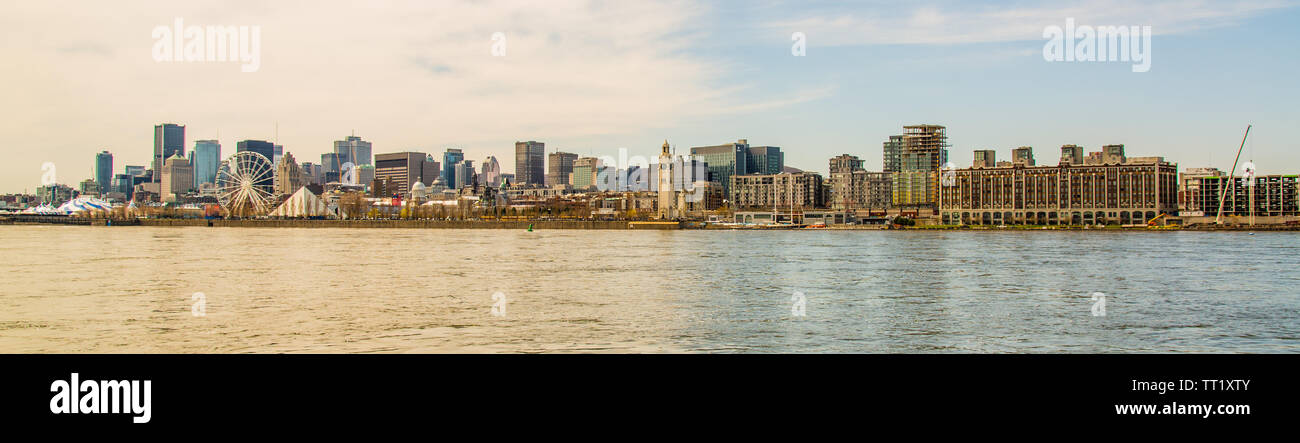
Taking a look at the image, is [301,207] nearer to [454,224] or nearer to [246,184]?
[246,184]

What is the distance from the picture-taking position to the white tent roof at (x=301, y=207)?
149750 mm

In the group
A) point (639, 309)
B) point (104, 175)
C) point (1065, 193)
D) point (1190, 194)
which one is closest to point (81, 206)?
point (104, 175)

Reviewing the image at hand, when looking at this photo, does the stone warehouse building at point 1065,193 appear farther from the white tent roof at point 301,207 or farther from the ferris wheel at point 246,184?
the ferris wheel at point 246,184

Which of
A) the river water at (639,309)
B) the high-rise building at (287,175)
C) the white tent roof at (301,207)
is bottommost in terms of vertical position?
the river water at (639,309)

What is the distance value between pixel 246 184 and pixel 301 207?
10278 mm

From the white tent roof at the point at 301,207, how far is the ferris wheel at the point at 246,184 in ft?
10.1

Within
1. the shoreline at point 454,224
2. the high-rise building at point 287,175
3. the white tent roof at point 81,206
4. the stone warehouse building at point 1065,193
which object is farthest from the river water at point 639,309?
the high-rise building at point 287,175

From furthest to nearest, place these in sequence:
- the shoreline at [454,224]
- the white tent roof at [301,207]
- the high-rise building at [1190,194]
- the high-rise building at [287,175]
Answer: the high-rise building at [287,175]
the white tent roof at [301,207]
the high-rise building at [1190,194]
the shoreline at [454,224]

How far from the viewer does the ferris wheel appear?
145000 millimetres
